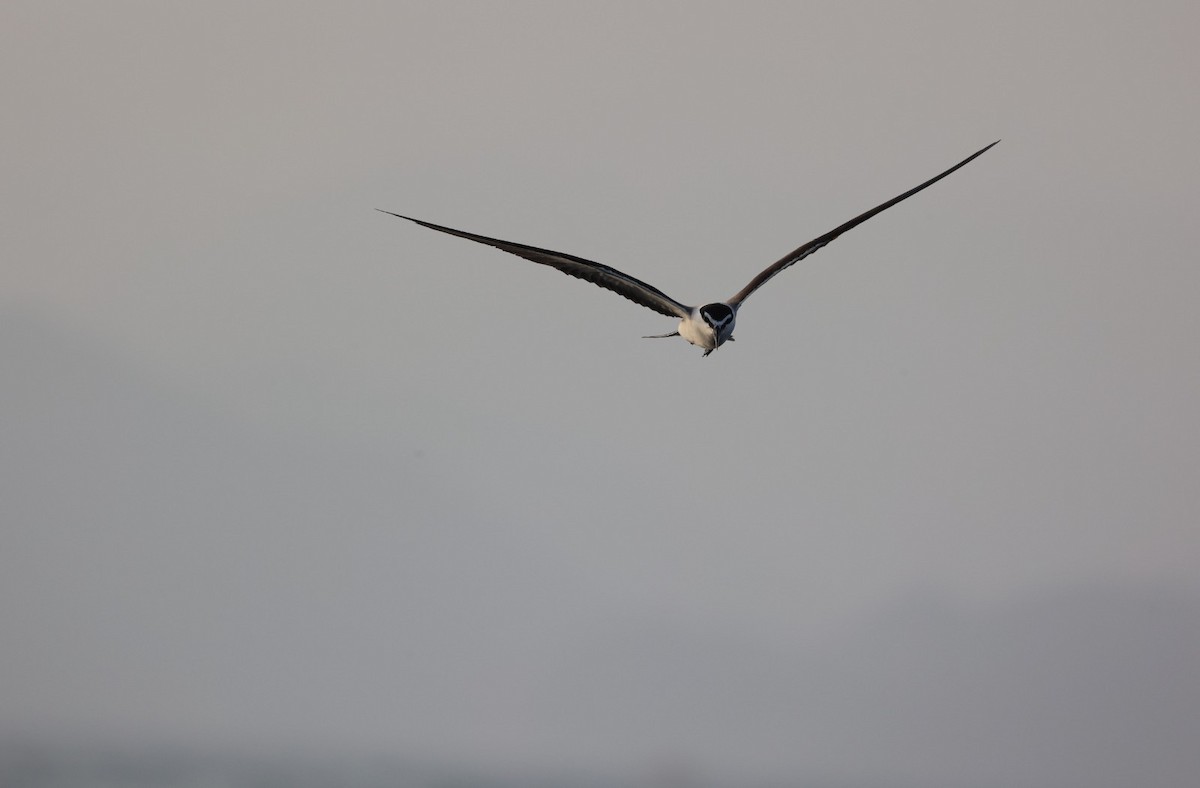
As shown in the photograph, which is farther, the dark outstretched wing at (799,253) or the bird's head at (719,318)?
the dark outstretched wing at (799,253)

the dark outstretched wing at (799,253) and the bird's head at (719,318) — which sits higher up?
the dark outstretched wing at (799,253)

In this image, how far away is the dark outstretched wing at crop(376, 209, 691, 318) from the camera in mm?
40406

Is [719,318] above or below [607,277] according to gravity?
below

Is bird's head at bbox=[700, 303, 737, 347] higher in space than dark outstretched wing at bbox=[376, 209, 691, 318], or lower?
lower

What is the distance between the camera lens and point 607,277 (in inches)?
1633

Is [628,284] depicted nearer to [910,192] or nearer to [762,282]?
[762,282]

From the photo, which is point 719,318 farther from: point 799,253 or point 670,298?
point 799,253

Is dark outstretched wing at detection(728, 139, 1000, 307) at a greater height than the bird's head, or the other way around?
dark outstretched wing at detection(728, 139, 1000, 307)

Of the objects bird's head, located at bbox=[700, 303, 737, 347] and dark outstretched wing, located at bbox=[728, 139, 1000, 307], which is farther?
dark outstretched wing, located at bbox=[728, 139, 1000, 307]

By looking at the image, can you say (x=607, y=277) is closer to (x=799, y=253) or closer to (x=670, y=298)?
(x=670, y=298)

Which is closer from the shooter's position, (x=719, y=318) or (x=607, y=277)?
(x=719, y=318)

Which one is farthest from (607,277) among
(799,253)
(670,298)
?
(799,253)

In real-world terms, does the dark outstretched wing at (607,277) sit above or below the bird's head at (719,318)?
above

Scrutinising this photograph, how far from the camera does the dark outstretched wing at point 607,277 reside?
40.4 metres
